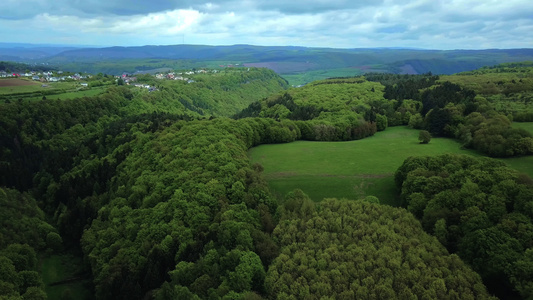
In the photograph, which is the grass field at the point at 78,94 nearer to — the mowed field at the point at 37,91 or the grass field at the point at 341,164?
the mowed field at the point at 37,91

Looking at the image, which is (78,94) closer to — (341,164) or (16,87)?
(16,87)

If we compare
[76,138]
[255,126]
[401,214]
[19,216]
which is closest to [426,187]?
[401,214]

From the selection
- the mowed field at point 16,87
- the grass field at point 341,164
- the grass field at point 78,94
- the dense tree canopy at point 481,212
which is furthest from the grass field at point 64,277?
the mowed field at point 16,87

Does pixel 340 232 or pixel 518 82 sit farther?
pixel 518 82

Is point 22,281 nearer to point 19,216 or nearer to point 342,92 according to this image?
point 19,216

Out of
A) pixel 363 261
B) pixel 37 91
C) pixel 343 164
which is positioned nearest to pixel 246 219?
pixel 363 261

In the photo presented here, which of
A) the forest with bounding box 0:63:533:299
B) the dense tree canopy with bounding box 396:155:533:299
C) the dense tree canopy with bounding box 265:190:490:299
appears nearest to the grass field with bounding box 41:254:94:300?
the forest with bounding box 0:63:533:299
